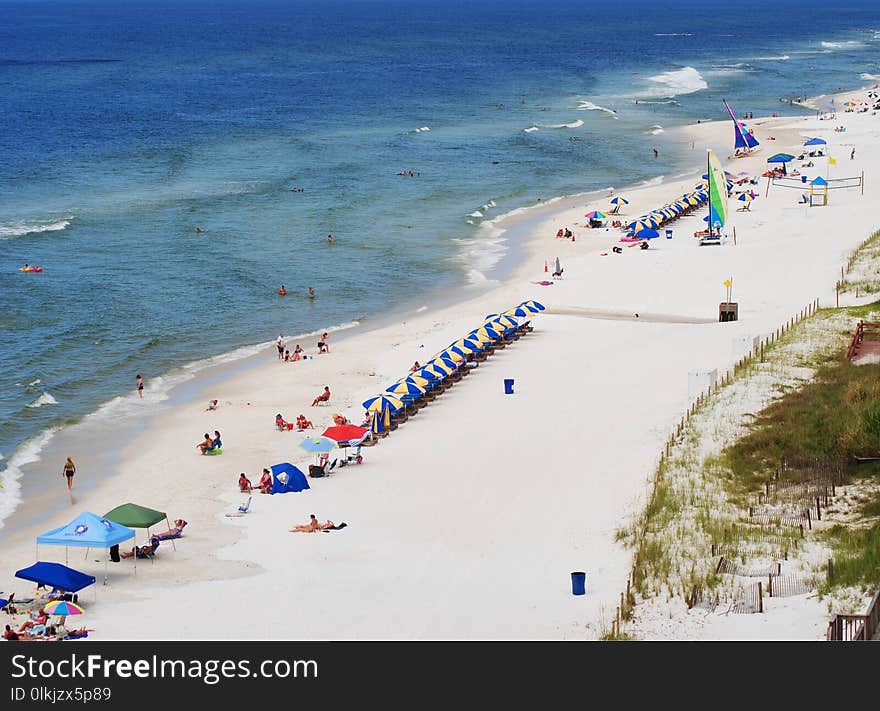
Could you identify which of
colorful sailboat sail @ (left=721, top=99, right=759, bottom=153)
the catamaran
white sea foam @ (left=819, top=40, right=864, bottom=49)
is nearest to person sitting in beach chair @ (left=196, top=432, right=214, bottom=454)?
the catamaran

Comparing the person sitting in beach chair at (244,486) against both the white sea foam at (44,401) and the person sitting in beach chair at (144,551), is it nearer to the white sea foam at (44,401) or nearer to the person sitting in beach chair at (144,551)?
the person sitting in beach chair at (144,551)

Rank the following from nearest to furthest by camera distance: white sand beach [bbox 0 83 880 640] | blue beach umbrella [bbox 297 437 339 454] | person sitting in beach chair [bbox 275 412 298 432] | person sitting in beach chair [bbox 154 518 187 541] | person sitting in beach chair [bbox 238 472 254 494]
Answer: white sand beach [bbox 0 83 880 640] < person sitting in beach chair [bbox 154 518 187 541] < person sitting in beach chair [bbox 238 472 254 494] < blue beach umbrella [bbox 297 437 339 454] < person sitting in beach chair [bbox 275 412 298 432]

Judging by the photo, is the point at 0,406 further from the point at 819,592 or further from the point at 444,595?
the point at 819,592

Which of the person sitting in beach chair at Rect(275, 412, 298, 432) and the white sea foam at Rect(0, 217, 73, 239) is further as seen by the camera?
the white sea foam at Rect(0, 217, 73, 239)

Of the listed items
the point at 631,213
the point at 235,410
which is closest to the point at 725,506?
the point at 235,410

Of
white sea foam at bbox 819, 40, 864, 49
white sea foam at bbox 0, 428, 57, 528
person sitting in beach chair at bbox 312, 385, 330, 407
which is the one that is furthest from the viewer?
white sea foam at bbox 819, 40, 864, 49

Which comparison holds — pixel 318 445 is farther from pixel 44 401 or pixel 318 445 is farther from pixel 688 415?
pixel 44 401

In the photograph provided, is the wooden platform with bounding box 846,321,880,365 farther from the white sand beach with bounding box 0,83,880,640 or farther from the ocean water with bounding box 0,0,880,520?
the ocean water with bounding box 0,0,880,520
